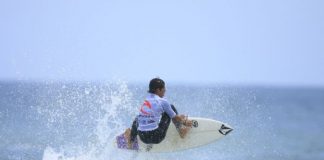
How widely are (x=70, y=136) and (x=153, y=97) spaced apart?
9.24 metres

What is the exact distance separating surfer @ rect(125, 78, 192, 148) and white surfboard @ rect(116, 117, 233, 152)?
1.30ft

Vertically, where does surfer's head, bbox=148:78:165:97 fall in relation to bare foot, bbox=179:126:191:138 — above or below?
above

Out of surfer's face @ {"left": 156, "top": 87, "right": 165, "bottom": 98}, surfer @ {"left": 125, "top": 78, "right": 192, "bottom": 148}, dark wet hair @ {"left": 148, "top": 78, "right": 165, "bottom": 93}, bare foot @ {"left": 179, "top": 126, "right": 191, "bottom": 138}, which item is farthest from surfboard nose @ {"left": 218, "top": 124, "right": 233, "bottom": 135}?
dark wet hair @ {"left": 148, "top": 78, "right": 165, "bottom": 93}

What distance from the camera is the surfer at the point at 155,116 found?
11.8 meters

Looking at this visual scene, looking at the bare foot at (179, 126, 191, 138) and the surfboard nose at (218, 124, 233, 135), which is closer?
the bare foot at (179, 126, 191, 138)

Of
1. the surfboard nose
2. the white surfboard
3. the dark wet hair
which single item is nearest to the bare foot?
the white surfboard

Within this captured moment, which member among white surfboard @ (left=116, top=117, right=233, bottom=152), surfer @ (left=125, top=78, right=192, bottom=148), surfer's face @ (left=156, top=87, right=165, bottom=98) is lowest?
white surfboard @ (left=116, top=117, right=233, bottom=152)

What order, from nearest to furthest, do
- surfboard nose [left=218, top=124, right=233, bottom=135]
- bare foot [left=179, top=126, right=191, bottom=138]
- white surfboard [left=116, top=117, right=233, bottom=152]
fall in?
bare foot [left=179, top=126, right=191, bottom=138] → white surfboard [left=116, top=117, right=233, bottom=152] → surfboard nose [left=218, top=124, right=233, bottom=135]

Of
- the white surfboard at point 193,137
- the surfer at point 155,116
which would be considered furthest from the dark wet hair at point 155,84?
the white surfboard at point 193,137

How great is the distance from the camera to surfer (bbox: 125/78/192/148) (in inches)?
463

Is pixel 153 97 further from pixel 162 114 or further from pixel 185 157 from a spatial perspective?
pixel 185 157

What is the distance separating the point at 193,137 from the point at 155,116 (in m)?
1.17

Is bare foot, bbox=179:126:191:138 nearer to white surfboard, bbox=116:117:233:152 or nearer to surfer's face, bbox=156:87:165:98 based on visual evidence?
white surfboard, bbox=116:117:233:152

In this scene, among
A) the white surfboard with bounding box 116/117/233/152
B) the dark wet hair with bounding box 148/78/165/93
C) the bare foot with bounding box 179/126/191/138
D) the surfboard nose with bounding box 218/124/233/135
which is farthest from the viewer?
the surfboard nose with bounding box 218/124/233/135
